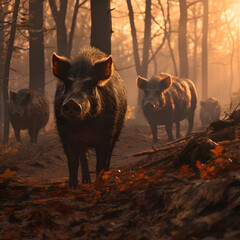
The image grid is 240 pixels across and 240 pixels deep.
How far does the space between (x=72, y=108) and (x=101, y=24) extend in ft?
20.5

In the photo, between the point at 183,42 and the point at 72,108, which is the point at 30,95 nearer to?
the point at 72,108

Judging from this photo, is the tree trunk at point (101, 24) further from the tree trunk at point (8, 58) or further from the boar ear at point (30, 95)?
the boar ear at point (30, 95)

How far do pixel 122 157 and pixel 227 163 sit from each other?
687 centimetres

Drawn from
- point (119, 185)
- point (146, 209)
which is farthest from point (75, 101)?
point (146, 209)

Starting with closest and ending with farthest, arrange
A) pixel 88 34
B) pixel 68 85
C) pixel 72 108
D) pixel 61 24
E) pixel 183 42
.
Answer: pixel 72 108, pixel 68 85, pixel 61 24, pixel 183 42, pixel 88 34

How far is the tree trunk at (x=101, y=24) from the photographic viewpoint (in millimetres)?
9742

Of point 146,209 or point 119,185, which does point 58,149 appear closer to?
point 119,185

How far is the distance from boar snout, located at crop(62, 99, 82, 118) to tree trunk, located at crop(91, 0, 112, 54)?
5.93 m

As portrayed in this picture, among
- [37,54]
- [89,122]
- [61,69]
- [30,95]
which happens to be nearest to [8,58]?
[30,95]

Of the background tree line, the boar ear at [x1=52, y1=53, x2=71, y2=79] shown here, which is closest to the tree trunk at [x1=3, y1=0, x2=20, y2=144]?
the background tree line

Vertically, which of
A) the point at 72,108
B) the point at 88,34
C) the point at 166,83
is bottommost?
the point at 72,108

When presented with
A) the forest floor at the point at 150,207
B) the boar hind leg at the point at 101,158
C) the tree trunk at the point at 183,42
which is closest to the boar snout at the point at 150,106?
the boar hind leg at the point at 101,158

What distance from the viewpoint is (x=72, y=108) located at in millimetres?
4336

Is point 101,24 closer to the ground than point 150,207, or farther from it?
farther from it
